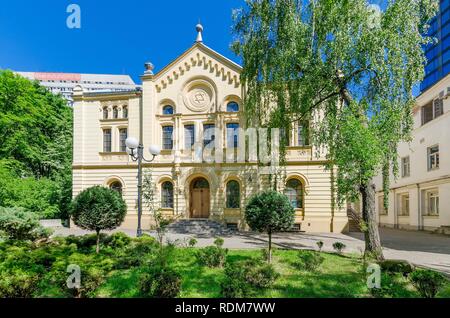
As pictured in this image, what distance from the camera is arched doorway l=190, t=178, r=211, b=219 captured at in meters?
19.5

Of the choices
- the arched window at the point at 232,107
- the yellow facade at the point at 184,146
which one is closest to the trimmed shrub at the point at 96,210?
the yellow facade at the point at 184,146

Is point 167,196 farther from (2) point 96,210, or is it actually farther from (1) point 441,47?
(1) point 441,47

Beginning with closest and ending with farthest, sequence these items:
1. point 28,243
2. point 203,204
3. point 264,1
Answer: point 28,243
point 264,1
point 203,204

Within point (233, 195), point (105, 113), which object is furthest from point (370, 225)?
point (105, 113)

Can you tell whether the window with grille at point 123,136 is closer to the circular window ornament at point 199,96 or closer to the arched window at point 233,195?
the circular window ornament at point 199,96

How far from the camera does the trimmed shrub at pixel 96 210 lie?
371 inches

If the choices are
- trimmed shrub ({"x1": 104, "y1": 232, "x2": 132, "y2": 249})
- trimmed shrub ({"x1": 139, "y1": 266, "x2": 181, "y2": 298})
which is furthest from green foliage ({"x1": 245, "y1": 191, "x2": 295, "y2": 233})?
trimmed shrub ({"x1": 104, "y1": 232, "x2": 132, "y2": 249})

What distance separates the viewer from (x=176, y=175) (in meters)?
19.2

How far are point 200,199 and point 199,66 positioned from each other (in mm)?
9760

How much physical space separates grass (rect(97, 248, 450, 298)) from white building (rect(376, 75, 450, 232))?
447 inches

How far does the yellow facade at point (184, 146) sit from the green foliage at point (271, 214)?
8809 mm

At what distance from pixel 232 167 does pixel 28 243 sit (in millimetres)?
A: 11914
